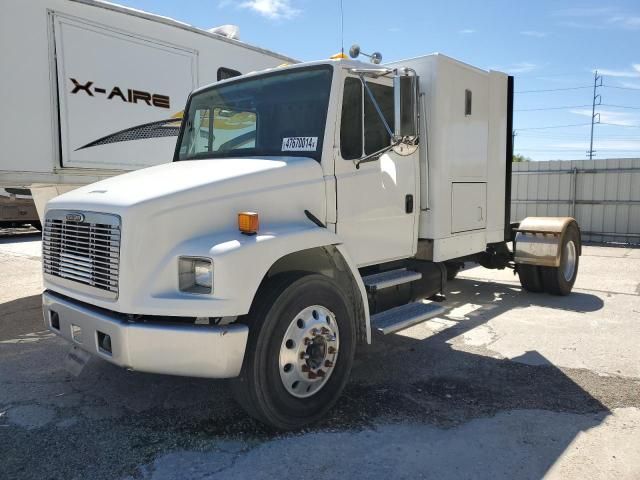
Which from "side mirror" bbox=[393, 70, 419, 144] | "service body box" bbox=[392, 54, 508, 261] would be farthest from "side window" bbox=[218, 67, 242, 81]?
"side mirror" bbox=[393, 70, 419, 144]

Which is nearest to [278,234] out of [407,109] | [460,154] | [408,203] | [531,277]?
[407,109]

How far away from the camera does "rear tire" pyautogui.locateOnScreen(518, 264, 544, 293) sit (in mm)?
7735

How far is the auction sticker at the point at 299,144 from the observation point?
158 inches

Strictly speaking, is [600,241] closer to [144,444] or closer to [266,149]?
[266,149]

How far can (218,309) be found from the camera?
310cm

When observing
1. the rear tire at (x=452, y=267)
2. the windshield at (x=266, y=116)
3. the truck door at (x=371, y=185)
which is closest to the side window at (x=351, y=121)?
the truck door at (x=371, y=185)

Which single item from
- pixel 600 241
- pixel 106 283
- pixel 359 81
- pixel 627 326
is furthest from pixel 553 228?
pixel 600 241

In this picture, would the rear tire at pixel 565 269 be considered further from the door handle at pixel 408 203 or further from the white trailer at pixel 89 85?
the white trailer at pixel 89 85

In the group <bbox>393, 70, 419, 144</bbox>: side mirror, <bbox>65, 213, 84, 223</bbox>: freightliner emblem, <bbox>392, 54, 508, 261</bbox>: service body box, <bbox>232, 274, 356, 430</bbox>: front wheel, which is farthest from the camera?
<bbox>392, 54, 508, 261</bbox>: service body box

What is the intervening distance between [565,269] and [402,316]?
4.42 metres

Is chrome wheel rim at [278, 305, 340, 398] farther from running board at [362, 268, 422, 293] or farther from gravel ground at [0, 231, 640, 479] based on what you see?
running board at [362, 268, 422, 293]

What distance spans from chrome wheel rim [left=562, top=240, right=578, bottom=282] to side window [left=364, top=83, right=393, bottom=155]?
466cm

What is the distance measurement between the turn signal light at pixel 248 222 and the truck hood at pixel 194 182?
0.21 m

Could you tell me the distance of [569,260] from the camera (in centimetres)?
806
